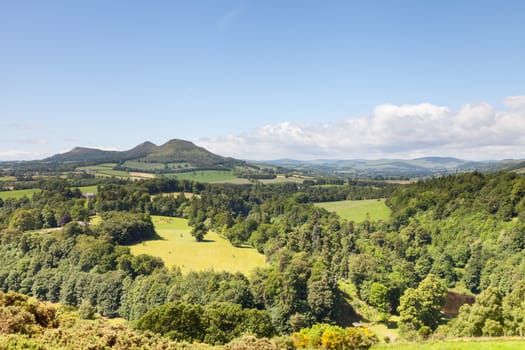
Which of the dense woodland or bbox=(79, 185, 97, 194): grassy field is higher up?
bbox=(79, 185, 97, 194): grassy field

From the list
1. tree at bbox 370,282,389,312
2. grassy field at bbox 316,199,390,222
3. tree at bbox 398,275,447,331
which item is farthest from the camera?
grassy field at bbox 316,199,390,222

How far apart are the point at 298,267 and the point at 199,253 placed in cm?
2962

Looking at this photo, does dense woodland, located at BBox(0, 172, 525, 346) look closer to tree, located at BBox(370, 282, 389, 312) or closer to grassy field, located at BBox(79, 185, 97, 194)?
tree, located at BBox(370, 282, 389, 312)

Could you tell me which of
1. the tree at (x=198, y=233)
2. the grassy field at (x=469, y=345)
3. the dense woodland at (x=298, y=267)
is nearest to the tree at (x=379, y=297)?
the dense woodland at (x=298, y=267)

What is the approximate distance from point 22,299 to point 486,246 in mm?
85101

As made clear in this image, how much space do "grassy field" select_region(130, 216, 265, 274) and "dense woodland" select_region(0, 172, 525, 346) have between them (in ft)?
11.7

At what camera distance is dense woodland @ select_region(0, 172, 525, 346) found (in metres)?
34.3

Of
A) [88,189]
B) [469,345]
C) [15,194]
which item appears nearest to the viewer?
[469,345]

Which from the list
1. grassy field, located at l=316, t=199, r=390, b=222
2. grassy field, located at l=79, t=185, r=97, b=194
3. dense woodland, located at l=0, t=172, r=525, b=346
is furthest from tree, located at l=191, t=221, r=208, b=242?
grassy field, located at l=79, t=185, r=97, b=194

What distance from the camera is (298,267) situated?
183 feet

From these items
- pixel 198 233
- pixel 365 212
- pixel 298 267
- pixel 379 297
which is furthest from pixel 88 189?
pixel 379 297

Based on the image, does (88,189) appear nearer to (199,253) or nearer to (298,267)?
(199,253)

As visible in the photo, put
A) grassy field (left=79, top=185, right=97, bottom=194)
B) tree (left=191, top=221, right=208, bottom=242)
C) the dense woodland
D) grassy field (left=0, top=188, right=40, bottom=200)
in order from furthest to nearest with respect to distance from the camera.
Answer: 1. grassy field (left=79, top=185, right=97, bottom=194)
2. grassy field (left=0, top=188, right=40, bottom=200)
3. tree (left=191, top=221, right=208, bottom=242)
4. the dense woodland

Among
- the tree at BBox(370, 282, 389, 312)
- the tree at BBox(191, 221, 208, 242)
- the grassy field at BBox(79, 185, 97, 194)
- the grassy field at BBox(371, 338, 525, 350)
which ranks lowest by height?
the tree at BBox(370, 282, 389, 312)
